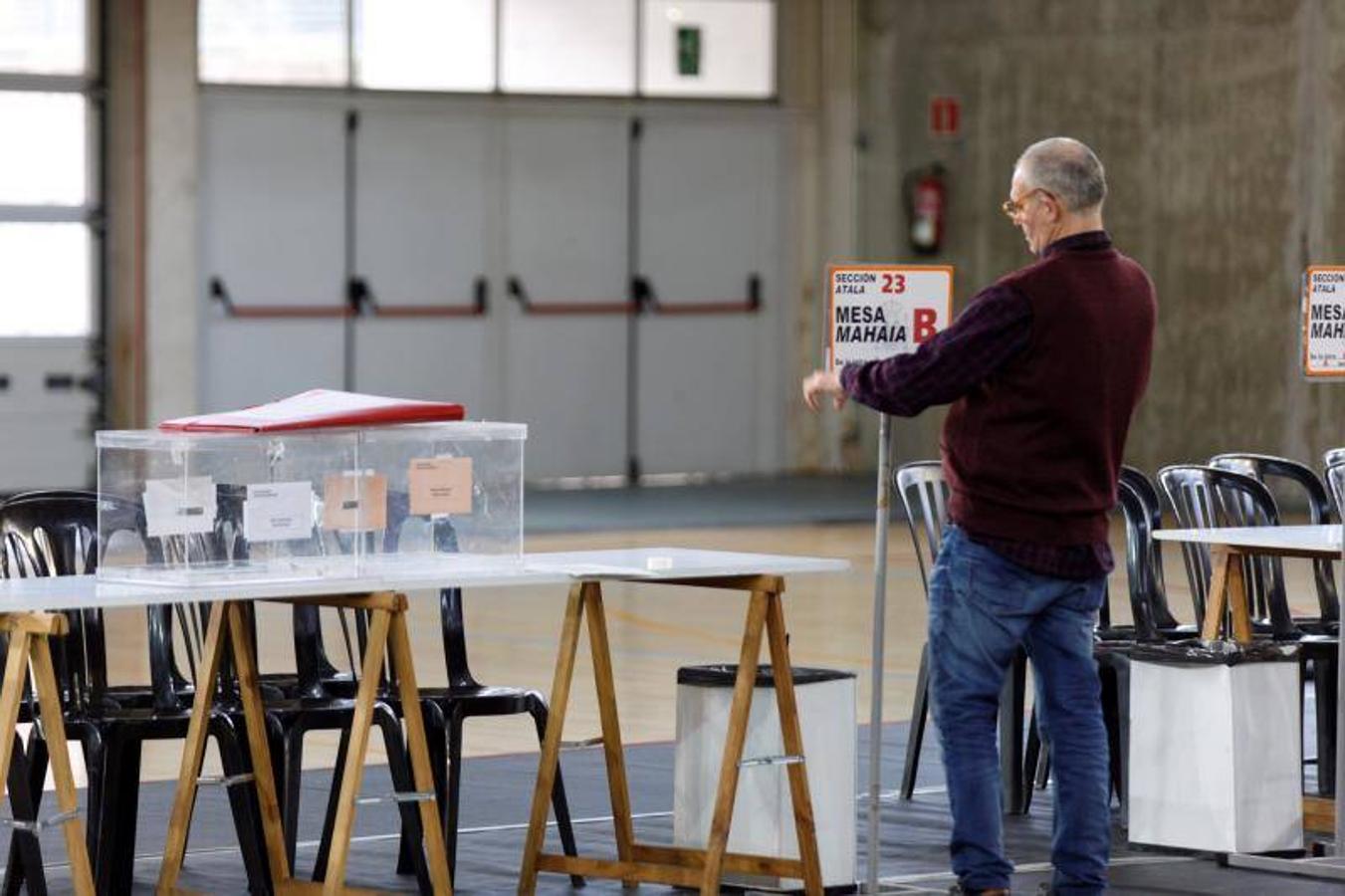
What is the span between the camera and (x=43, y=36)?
1612 cm

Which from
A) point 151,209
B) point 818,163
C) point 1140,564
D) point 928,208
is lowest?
point 1140,564

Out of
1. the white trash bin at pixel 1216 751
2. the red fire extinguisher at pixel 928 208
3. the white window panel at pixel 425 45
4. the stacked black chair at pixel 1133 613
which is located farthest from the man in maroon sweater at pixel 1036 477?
the red fire extinguisher at pixel 928 208

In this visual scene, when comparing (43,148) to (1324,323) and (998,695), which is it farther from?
(998,695)

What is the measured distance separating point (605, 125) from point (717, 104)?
843 mm

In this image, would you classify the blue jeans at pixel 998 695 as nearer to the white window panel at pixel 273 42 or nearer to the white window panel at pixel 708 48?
the white window panel at pixel 273 42

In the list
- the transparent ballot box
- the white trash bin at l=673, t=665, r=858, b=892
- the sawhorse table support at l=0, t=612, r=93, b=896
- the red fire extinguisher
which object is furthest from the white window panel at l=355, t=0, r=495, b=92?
the sawhorse table support at l=0, t=612, r=93, b=896

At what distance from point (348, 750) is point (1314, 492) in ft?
10.9

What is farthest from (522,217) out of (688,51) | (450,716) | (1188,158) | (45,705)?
(45,705)

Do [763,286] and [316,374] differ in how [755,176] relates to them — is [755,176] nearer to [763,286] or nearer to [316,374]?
[763,286]

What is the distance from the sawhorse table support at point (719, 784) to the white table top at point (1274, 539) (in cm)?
134

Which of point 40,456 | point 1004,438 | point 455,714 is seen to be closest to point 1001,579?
point 1004,438

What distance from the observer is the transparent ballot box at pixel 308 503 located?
18.9ft

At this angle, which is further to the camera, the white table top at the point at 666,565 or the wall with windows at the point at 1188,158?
the wall with windows at the point at 1188,158

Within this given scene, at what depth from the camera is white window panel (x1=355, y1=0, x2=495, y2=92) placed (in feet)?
56.0
